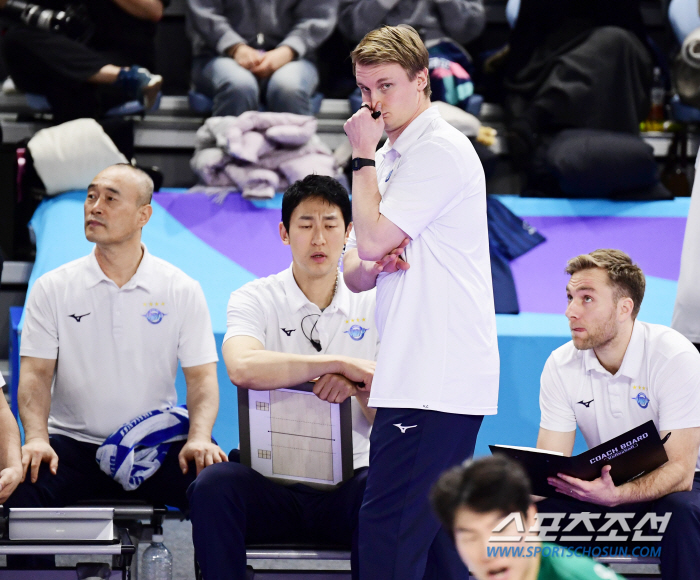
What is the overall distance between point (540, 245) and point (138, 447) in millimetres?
2528

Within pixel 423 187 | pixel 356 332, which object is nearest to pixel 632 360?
pixel 356 332

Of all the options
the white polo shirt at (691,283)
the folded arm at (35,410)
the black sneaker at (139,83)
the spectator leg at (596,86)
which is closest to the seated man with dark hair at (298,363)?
the folded arm at (35,410)

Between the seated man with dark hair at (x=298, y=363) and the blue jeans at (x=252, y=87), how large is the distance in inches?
83.9

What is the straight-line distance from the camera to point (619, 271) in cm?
283

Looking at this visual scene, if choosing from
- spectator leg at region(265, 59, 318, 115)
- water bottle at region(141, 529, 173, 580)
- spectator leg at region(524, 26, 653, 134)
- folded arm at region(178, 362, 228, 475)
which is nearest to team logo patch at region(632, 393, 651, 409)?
folded arm at region(178, 362, 228, 475)

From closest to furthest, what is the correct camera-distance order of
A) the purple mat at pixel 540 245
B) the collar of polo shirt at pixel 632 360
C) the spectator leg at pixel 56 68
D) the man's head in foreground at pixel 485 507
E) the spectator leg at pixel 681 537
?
the man's head in foreground at pixel 485 507
the spectator leg at pixel 681 537
the collar of polo shirt at pixel 632 360
the purple mat at pixel 540 245
the spectator leg at pixel 56 68

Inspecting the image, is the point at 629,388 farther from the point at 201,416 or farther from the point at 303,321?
the point at 201,416

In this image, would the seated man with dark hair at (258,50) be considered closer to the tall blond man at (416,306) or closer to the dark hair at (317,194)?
the dark hair at (317,194)

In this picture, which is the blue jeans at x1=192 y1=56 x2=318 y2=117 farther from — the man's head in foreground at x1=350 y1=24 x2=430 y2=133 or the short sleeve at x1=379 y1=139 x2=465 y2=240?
the short sleeve at x1=379 y1=139 x2=465 y2=240

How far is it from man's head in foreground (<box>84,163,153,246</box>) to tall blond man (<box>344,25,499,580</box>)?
1.31 meters

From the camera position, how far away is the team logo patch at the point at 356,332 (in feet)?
9.37

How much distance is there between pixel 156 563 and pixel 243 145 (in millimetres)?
2451

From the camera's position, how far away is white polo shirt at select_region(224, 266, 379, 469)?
9.36 ft

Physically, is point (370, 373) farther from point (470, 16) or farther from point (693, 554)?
point (470, 16)
